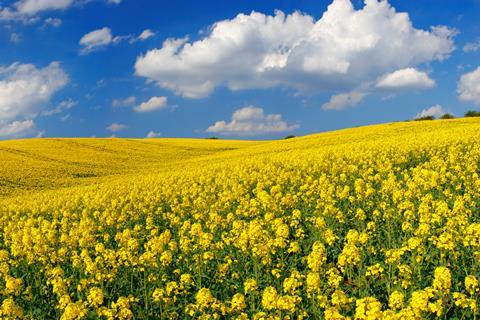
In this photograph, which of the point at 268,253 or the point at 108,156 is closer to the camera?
the point at 268,253

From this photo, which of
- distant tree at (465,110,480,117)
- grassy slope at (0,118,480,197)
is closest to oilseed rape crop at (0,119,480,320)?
grassy slope at (0,118,480,197)

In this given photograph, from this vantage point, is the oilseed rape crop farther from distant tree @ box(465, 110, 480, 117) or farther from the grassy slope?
distant tree @ box(465, 110, 480, 117)

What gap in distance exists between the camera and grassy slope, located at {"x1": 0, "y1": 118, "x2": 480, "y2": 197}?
119 ft

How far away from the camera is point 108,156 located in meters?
54.0

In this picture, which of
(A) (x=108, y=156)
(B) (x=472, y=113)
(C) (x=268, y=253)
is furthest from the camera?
(B) (x=472, y=113)

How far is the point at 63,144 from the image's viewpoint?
60.1 m

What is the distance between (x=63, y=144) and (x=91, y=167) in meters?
17.3

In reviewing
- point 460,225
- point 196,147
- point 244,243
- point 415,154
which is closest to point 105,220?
point 244,243

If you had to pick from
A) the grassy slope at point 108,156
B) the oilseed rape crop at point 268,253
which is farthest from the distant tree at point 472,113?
the oilseed rape crop at point 268,253

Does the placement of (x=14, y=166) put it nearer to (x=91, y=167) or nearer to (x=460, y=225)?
(x=91, y=167)

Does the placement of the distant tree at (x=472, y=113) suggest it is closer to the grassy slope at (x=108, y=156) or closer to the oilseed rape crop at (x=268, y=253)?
the grassy slope at (x=108, y=156)

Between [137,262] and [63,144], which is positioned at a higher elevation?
[63,144]

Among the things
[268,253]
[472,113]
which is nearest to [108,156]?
[268,253]

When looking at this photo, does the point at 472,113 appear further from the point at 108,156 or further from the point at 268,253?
the point at 268,253
